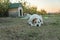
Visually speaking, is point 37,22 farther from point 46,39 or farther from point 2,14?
point 2,14

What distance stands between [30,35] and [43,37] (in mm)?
460

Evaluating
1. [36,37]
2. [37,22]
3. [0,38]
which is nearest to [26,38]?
[36,37]

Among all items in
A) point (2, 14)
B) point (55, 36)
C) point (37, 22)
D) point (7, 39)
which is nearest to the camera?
point (7, 39)

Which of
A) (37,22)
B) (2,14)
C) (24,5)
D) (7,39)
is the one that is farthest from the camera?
(24,5)

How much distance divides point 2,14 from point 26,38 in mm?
15340

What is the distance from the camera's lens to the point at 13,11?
21047mm

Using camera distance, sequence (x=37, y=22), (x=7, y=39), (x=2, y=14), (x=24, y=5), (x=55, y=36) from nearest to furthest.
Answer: (x=7, y=39), (x=55, y=36), (x=37, y=22), (x=2, y=14), (x=24, y=5)

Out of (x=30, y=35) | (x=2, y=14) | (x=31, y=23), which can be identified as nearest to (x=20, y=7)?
(x=2, y=14)

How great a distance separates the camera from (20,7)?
68.6 ft

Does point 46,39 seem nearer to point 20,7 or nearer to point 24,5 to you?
point 20,7

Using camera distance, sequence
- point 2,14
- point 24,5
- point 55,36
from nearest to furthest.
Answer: point 55,36, point 2,14, point 24,5

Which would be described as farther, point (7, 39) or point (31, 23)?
point (31, 23)

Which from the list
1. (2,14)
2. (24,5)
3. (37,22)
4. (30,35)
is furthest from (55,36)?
(24,5)

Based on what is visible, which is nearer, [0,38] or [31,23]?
[0,38]
